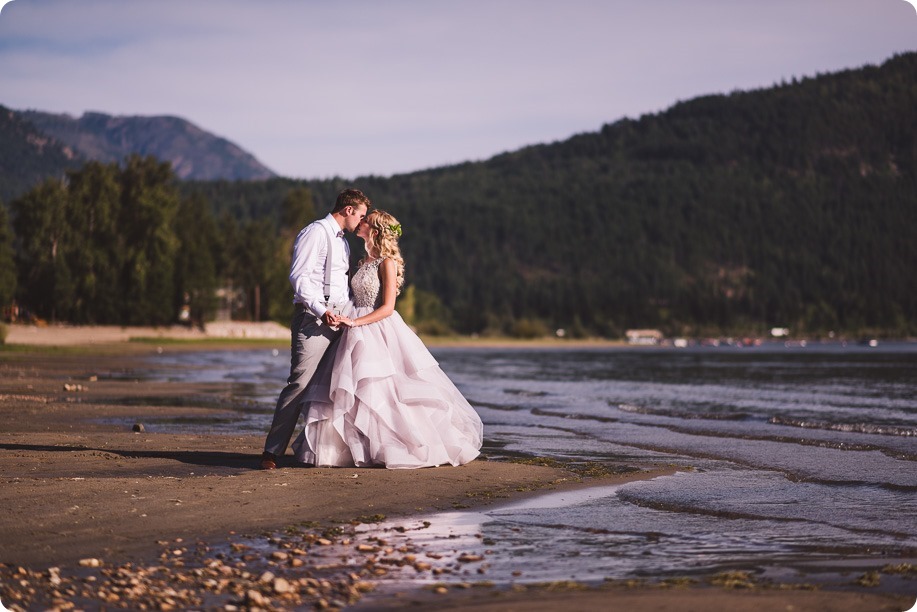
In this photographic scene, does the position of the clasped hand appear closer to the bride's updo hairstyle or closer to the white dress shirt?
the white dress shirt

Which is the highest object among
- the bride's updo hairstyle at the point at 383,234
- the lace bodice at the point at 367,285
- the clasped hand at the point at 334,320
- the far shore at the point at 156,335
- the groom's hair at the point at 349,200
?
the groom's hair at the point at 349,200

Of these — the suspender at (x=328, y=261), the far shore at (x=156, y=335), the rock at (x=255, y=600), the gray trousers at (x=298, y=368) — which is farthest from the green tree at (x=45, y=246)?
the rock at (x=255, y=600)

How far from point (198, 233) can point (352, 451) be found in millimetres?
84024

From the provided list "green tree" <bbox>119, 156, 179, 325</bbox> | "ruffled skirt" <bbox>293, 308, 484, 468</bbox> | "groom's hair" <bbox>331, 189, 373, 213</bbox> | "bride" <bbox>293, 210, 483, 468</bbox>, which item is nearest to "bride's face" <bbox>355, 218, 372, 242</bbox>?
"bride" <bbox>293, 210, 483, 468</bbox>

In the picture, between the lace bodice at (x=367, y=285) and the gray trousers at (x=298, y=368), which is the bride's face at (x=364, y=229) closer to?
the lace bodice at (x=367, y=285)

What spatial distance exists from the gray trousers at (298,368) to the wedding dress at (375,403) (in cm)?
11

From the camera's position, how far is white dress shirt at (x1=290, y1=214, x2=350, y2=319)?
11.1 m

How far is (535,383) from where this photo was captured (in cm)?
3650

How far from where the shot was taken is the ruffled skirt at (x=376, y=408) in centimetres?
1122

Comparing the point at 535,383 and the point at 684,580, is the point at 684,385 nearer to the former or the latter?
the point at 535,383

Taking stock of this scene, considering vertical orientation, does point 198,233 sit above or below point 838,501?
above

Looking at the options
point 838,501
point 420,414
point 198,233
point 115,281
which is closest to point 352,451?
point 420,414

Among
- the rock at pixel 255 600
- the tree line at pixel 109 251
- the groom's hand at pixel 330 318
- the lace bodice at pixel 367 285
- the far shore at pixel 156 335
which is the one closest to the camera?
the rock at pixel 255 600

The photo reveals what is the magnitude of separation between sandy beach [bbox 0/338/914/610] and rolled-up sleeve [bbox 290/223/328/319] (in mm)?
1723
